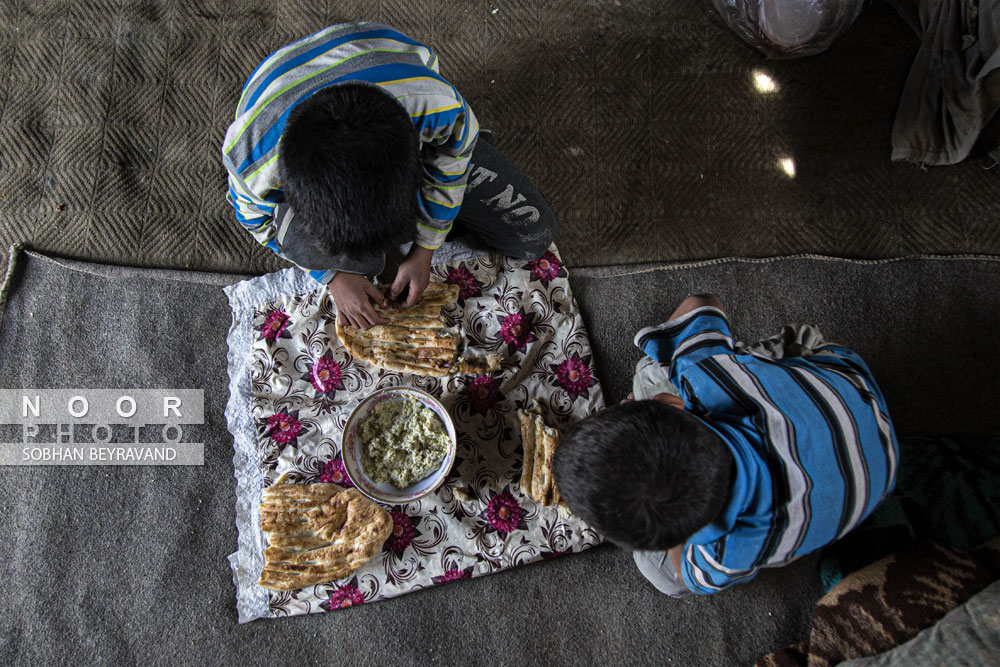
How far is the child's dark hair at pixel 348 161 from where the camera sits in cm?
85

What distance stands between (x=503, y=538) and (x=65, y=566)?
1052 mm

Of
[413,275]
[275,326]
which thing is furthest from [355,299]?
[275,326]

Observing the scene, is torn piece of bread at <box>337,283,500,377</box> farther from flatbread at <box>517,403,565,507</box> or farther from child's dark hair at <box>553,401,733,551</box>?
child's dark hair at <box>553,401,733,551</box>

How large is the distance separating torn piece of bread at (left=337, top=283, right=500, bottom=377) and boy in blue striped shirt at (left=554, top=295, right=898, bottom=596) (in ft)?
1.64

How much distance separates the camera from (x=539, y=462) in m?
1.34

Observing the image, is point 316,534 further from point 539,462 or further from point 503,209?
point 503,209

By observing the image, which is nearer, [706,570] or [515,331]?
[706,570]

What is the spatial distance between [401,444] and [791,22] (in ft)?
5.04

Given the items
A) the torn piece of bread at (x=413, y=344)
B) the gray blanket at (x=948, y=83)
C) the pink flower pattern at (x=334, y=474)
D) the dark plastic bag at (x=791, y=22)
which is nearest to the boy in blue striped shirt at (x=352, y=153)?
the torn piece of bread at (x=413, y=344)

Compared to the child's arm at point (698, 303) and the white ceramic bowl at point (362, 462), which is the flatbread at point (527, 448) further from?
the child's arm at point (698, 303)

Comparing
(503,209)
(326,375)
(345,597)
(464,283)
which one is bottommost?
(345,597)

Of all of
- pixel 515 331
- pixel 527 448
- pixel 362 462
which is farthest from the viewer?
pixel 515 331

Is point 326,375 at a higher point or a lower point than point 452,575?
higher

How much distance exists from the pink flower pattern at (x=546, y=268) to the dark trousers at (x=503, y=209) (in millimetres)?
49
